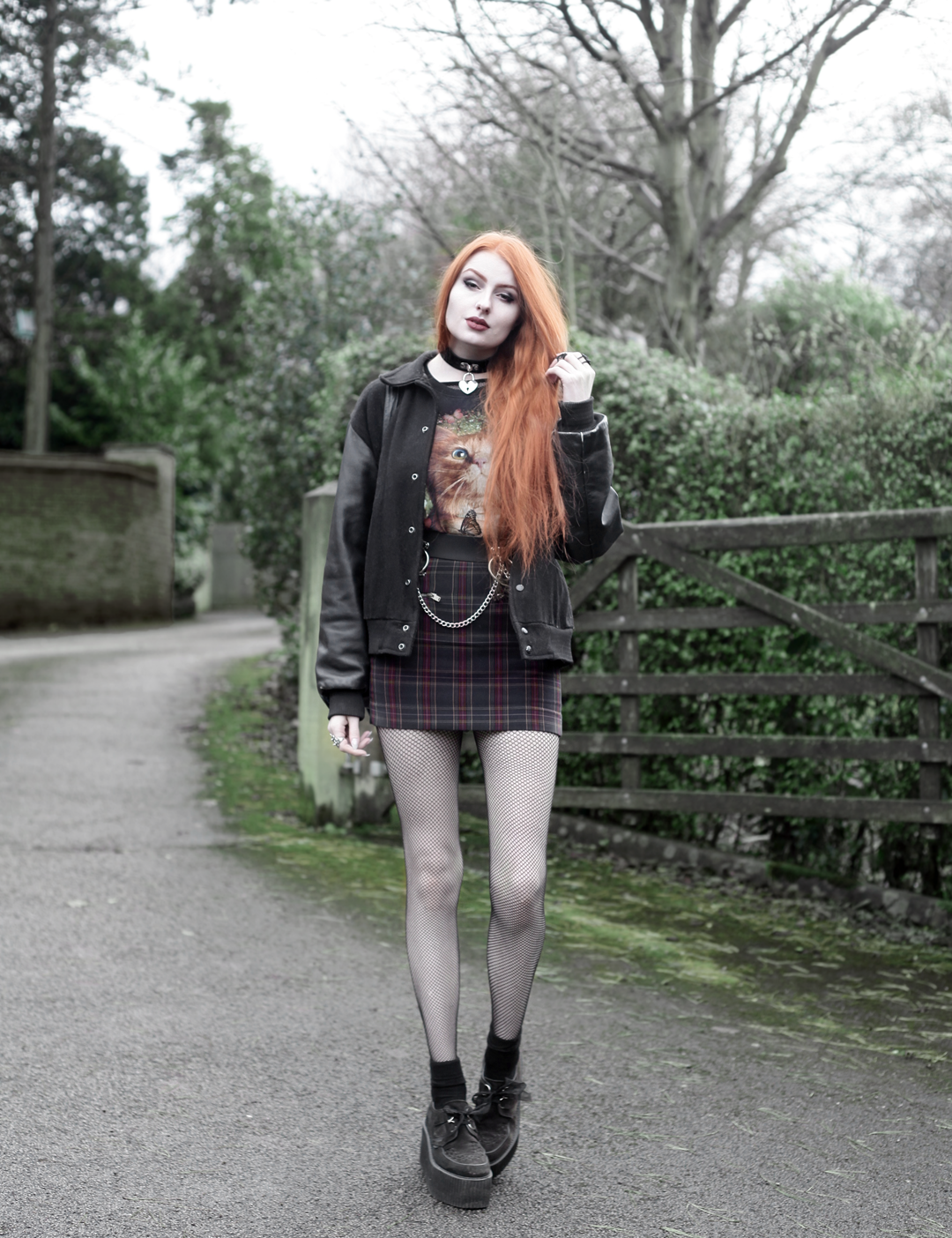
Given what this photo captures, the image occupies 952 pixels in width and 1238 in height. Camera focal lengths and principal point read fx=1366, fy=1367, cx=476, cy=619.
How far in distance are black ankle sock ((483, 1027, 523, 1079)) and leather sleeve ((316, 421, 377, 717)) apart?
81 centimetres

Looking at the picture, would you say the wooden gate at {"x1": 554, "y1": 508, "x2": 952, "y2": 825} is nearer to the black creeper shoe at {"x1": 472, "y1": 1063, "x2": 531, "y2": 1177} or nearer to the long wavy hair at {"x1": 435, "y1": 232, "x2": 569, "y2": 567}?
the long wavy hair at {"x1": 435, "y1": 232, "x2": 569, "y2": 567}

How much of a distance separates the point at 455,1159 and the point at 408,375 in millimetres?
1744

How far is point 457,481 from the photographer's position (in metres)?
3.11

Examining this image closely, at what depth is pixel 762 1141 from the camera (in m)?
3.32

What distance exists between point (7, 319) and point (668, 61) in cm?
2477

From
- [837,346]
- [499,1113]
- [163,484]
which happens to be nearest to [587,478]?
[499,1113]

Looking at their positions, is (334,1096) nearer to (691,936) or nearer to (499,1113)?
(499,1113)

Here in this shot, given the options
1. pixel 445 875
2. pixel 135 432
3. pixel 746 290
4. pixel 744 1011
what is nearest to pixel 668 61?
pixel 744 1011

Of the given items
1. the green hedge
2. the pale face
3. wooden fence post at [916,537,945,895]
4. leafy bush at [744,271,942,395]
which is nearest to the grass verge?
the green hedge

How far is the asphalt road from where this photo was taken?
2.87 metres

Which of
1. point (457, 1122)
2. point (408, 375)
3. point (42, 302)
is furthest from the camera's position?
point (42, 302)

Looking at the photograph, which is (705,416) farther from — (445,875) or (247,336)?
(247,336)

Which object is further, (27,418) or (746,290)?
(27,418)

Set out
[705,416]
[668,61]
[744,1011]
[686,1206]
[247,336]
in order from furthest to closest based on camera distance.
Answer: [247,336] → [668,61] → [705,416] → [744,1011] → [686,1206]
